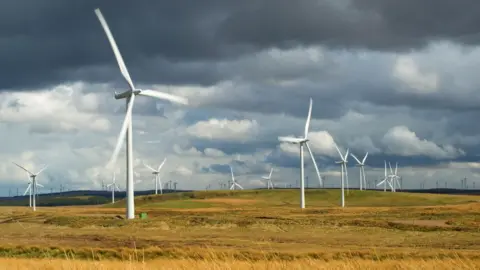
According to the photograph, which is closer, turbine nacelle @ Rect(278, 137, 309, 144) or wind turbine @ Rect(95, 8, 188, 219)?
wind turbine @ Rect(95, 8, 188, 219)

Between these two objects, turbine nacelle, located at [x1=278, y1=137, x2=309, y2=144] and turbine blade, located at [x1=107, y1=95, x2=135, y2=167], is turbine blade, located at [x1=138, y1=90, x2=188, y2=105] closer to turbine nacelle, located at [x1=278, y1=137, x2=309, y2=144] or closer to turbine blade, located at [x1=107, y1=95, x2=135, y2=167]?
turbine blade, located at [x1=107, y1=95, x2=135, y2=167]

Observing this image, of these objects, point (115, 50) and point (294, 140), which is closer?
point (115, 50)

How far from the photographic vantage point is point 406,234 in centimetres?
8381

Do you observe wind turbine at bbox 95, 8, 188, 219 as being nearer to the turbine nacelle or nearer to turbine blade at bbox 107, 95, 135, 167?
turbine blade at bbox 107, 95, 135, 167

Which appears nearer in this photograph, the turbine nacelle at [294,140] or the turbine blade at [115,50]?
the turbine blade at [115,50]

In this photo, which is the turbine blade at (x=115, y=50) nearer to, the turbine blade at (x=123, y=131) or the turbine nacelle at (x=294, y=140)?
the turbine blade at (x=123, y=131)

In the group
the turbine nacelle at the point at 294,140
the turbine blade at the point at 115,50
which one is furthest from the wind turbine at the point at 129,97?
the turbine nacelle at the point at 294,140

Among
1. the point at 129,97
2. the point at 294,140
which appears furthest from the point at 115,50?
the point at 294,140

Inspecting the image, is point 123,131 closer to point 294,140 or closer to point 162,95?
point 162,95

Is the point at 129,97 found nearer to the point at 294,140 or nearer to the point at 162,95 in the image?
the point at 162,95

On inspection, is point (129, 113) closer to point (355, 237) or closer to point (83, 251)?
point (355, 237)

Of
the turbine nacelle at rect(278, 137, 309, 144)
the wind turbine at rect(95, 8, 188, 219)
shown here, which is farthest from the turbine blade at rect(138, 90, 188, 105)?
the turbine nacelle at rect(278, 137, 309, 144)

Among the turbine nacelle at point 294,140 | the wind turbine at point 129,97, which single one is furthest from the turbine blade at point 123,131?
the turbine nacelle at point 294,140

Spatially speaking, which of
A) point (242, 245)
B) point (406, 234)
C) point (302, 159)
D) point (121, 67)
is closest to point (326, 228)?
point (406, 234)
